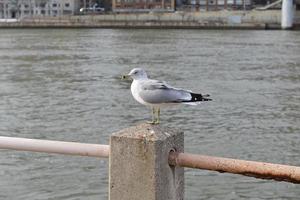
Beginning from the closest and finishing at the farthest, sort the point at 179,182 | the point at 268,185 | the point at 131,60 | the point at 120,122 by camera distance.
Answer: the point at 179,182 → the point at 268,185 → the point at 120,122 → the point at 131,60

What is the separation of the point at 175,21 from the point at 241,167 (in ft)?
305

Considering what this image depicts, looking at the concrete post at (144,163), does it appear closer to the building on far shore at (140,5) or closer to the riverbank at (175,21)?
the riverbank at (175,21)

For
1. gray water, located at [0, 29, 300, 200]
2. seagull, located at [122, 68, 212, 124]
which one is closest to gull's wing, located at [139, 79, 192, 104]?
seagull, located at [122, 68, 212, 124]

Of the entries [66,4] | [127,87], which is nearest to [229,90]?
[127,87]

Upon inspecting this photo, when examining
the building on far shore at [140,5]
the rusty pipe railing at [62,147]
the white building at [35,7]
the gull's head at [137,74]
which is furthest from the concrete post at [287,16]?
the rusty pipe railing at [62,147]

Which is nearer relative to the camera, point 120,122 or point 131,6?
point 120,122

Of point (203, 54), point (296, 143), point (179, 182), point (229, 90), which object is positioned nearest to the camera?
point (179, 182)

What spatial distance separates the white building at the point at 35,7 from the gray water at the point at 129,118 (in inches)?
4133

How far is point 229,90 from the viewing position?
66.7ft

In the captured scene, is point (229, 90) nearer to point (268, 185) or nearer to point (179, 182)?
point (268, 185)

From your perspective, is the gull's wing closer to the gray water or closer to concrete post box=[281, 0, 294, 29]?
the gray water

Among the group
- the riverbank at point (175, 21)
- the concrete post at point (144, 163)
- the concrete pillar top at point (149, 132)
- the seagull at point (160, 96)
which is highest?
the seagull at point (160, 96)

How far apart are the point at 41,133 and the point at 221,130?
3.58 meters

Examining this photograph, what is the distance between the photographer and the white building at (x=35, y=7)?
134000 millimetres
